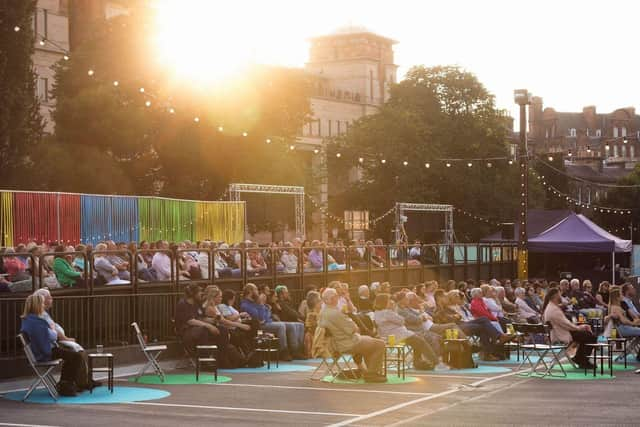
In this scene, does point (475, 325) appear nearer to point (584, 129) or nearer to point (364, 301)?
point (364, 301)

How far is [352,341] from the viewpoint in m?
18.2

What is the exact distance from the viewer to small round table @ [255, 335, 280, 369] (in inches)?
824

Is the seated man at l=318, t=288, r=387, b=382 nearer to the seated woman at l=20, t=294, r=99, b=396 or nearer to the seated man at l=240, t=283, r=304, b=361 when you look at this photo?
the seated man at l=240, t=283, r=304, b=361

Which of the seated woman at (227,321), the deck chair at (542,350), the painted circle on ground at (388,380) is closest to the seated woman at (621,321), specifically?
the deck chair at (542,350)

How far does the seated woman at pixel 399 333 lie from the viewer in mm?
20516

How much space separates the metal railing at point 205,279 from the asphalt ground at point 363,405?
1331 mm

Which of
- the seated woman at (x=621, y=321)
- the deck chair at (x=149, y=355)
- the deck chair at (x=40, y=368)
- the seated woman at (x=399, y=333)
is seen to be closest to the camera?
the deck chair at (x=40, y=368)

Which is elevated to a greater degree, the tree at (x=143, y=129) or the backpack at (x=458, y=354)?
the tree at (x=143, y=129)

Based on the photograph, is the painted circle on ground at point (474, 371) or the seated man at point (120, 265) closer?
the painted circle on ground at point (474, 371)

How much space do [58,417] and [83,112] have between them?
133ft

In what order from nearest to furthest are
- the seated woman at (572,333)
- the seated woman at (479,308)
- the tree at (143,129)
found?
the seated woman at (572,333) < the seated woman at (479,308) < the tree at (143,129)

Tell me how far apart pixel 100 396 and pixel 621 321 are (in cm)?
1007

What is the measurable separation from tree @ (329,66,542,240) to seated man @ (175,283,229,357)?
2020 inches

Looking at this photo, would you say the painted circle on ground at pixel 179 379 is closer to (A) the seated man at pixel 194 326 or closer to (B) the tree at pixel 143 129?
(A) the seated man at pixel 194 326
